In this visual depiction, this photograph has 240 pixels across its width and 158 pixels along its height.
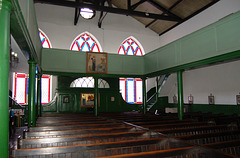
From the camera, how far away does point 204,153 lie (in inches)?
132

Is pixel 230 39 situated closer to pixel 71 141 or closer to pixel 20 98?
pixel 71 141

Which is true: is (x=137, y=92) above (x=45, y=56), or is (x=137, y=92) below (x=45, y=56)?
below

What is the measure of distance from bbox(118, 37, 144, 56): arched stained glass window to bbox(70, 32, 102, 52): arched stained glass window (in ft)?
7.41

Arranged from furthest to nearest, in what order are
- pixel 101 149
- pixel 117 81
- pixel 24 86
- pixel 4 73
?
pixel 117 81 < pixel 24 86 < pixel 101 149 < pixel 4 73

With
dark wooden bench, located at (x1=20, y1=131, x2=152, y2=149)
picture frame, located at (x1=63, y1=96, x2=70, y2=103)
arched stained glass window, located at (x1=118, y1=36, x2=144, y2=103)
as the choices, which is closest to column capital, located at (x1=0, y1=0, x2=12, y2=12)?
dark wooden bench, located at (x1=20, y1=131, x2=152, y2=149)

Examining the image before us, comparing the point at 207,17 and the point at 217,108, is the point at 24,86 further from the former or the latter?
the point at 207,17

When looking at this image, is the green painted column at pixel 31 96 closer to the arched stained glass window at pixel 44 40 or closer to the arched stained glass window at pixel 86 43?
the arched stained glass window at pixel 44 40

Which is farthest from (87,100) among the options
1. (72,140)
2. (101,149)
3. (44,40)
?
(101,149)

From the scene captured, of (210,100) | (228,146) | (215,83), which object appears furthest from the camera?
(210,100)

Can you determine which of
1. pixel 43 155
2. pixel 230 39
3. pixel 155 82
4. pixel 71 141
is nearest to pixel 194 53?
pixel 230 39

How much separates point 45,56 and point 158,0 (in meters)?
9.52

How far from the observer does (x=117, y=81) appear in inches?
590

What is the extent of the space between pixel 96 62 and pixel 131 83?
7130 millimetres

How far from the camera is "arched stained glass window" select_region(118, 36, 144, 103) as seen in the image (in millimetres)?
17500
